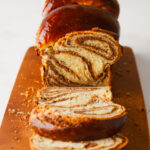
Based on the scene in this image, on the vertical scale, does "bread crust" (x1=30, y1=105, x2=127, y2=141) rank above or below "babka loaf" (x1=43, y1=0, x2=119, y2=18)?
below

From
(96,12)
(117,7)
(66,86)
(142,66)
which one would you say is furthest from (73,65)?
(142,66)

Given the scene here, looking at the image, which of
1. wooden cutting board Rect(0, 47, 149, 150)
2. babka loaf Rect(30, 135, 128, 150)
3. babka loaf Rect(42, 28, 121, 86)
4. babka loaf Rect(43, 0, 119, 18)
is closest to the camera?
babka loaf Rect(30, 135, 128, 150)

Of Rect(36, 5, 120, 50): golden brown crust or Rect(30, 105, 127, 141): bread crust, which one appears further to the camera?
Rect(36, 5, 120, 50): golden brown crust

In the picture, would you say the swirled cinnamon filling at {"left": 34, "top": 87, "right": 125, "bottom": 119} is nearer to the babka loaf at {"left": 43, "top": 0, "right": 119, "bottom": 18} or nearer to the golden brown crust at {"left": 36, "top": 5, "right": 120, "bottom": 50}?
the golden brown crust at {"left": 36, "top": 5, "right": 120, "bottom": 50}

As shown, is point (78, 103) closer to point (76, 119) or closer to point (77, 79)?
point (76, 119)

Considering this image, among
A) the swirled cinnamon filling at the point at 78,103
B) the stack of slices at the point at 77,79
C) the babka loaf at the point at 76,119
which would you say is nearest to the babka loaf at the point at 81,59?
the stack of slices at the point at 77,79

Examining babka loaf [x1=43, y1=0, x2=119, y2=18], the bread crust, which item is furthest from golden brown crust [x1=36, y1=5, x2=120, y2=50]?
the bread crust
